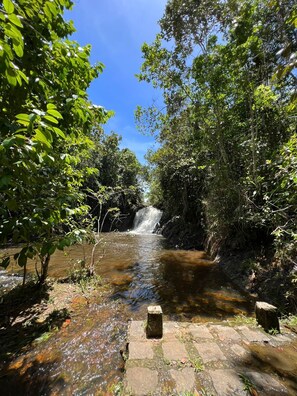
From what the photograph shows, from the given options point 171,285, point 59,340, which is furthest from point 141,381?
point 171,285

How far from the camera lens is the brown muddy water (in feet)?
8.03

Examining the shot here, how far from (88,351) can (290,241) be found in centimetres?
436

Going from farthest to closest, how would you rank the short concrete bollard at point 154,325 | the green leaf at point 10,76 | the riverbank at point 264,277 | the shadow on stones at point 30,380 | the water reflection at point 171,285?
the water reflection at point 171,285
the riverbank at point 264,277
the short concrete bollard at point 154,325
the shadow on stones at point 30,380
the green leaf at point 10,76

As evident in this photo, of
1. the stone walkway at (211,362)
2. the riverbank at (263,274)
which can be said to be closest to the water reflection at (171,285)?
the riverbank at (263,274)

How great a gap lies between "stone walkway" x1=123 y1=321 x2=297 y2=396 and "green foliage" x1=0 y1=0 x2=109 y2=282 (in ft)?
5.38

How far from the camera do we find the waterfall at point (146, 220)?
20188mm

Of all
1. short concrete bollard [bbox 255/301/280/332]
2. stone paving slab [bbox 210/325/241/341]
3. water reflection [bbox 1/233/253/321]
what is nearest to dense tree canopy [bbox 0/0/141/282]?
stone paving slab [bbox 210/325/241/341]

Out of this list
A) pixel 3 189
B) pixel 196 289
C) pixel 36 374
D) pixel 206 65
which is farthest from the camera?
pixel 206 65

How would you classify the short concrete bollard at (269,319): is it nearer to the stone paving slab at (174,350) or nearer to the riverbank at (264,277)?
the riverbank at (264,277)

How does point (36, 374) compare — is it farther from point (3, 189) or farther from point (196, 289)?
point (196, 289)

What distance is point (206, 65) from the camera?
686 cm

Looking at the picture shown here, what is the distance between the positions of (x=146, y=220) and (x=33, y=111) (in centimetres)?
2065

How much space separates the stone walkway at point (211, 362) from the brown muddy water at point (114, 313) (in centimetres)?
44

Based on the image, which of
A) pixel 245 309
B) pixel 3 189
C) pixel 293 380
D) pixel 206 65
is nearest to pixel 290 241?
pixel 245 309
